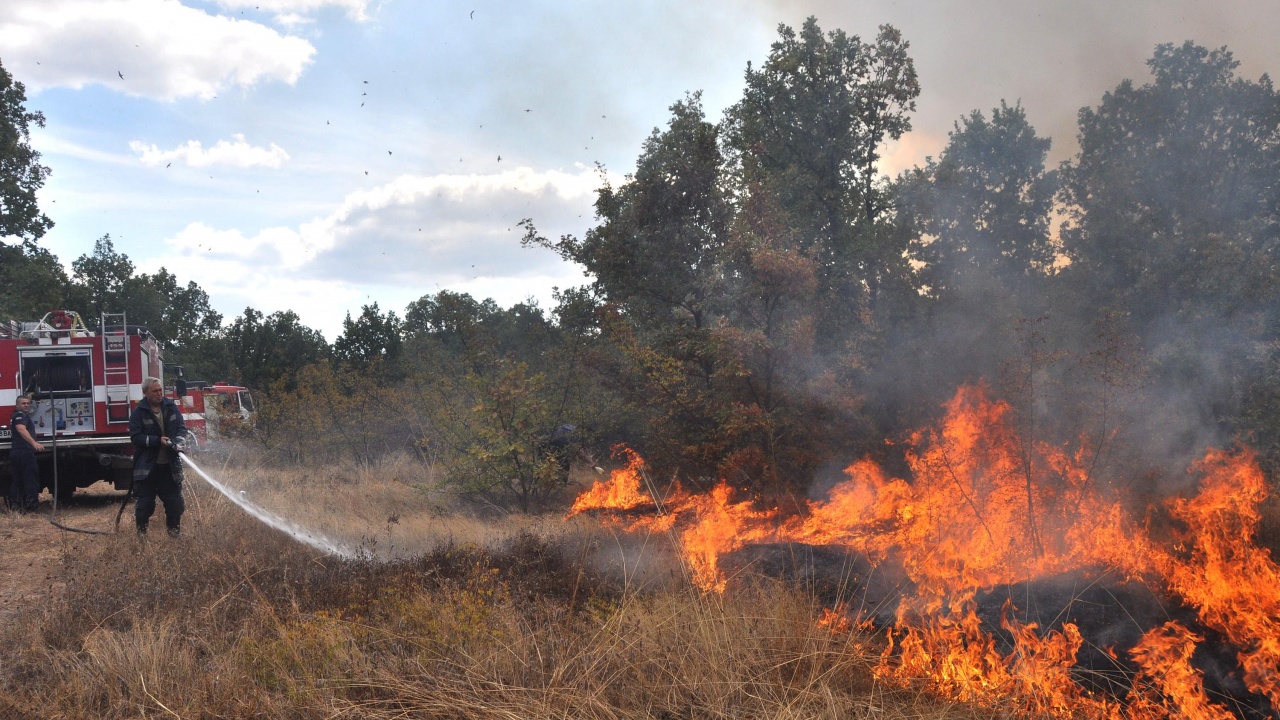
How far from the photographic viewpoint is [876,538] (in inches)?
281

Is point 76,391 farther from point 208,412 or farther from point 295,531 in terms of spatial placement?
point 208,412

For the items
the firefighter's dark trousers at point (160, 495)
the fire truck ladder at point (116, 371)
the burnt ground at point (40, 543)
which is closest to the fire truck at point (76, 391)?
the fire truck ladder at point (116, 371)

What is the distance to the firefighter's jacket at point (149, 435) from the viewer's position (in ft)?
26.8

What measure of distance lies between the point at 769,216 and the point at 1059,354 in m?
4.12

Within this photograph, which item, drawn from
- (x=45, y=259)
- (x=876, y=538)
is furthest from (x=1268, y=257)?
(x=45, y=259)

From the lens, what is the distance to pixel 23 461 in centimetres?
1108

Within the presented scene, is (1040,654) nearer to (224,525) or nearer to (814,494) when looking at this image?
(814,494)

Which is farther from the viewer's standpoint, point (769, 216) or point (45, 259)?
point (45, 259)

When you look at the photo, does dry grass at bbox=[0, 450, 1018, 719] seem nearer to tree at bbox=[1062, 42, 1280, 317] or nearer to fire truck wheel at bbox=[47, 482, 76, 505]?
fire truck wheel at bbox=[47, 482, 76, 505]

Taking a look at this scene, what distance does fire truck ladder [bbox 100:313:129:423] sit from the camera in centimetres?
1220

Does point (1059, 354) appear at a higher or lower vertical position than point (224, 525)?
higher

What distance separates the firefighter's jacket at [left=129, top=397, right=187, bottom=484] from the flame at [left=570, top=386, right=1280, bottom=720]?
Answer: 14.9 feet

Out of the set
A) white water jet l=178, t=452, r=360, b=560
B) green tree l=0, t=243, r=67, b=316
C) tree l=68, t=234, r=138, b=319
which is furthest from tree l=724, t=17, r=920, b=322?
tree l=68, t=234, r=138, b=319

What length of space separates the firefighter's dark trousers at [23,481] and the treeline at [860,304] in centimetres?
539
